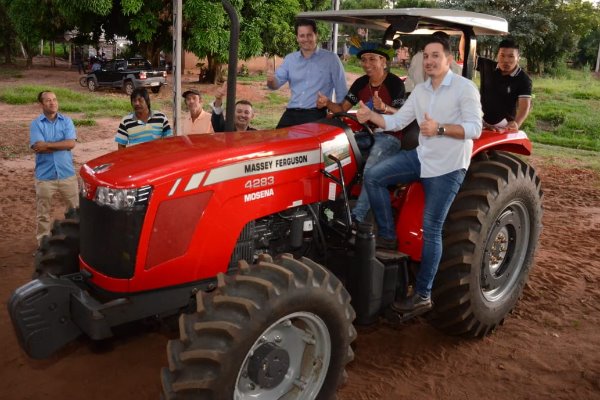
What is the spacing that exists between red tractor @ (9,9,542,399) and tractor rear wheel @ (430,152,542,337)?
0.6 inches

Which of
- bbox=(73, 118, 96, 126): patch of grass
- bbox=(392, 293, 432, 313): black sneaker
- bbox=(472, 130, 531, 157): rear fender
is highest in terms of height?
bbox=(472, 130, 531, 157): rear fender

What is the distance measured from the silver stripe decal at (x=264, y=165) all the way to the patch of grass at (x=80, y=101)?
12577 mm

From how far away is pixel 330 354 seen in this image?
3070mm

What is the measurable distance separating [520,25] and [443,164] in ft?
101

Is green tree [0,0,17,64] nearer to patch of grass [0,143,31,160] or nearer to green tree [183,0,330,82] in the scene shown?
green tree [183,0,330,82]

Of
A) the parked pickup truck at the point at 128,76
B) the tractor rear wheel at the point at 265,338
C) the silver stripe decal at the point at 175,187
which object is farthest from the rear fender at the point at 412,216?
the parked pickup truck at the point at 128,76

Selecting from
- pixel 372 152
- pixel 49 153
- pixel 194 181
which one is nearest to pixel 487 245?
pixel 372 152

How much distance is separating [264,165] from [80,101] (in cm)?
1636

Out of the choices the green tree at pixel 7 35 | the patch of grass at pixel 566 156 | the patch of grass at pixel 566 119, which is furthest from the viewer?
the green tree at pixel 7 35

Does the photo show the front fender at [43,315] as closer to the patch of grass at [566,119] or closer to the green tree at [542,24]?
the patch of grass at [566,119]

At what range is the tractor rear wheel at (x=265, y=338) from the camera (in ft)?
8.38

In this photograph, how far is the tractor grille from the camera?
285cm

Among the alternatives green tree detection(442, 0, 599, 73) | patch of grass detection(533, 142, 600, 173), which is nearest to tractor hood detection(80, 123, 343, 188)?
patch of grass detection(533, 142, 600, 173)

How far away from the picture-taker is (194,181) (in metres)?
2.96
